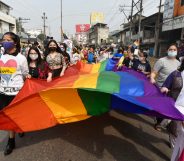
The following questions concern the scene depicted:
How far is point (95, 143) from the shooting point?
484 cm

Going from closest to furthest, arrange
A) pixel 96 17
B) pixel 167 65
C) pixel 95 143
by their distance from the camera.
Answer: pixel 95 143 → pixel 167 65 → pixel 96 17

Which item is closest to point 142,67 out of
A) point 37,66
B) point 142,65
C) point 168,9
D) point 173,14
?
point 142,65

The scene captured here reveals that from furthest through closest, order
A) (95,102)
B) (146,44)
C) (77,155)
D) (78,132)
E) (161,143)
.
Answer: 1. (146,44)
2. (78,132)
3. (161,143)
4. (77,155)
5. (95,102)

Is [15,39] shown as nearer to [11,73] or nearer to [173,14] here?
[11,73]

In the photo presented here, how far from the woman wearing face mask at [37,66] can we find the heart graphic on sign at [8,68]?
1.34 meters

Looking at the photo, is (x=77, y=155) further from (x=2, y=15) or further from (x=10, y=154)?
(x=2, y=15)

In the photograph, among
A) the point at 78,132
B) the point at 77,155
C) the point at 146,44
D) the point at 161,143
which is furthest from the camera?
the point at 146,44

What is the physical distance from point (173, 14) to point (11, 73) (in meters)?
29.9

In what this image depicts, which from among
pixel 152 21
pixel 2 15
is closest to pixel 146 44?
pixel 152 21

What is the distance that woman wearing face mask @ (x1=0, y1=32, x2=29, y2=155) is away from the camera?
4.29m

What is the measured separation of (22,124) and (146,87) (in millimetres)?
2030

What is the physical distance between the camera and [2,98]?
14.5 ft

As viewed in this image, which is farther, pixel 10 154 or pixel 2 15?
pixel 2 15

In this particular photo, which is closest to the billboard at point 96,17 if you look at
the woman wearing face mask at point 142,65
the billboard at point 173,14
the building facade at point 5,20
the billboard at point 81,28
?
the billboard at point 81,28
